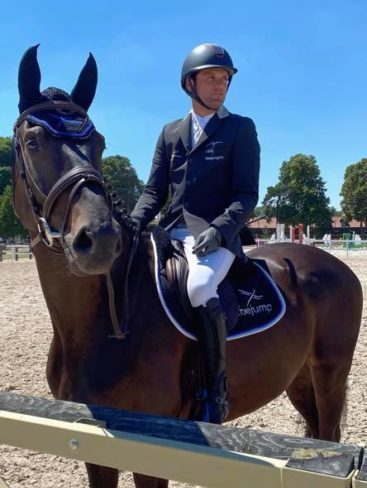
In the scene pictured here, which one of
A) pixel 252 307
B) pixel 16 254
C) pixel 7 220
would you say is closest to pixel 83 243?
pixel 252 307

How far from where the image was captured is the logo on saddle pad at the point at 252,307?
3.45 meters

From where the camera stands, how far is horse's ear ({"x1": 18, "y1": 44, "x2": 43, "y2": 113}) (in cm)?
279

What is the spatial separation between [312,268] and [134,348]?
78.4 inches

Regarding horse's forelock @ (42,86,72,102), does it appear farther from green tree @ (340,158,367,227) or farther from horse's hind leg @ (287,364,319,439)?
green tree @ (340,158,367,227)

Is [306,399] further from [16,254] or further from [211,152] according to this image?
[16,254]

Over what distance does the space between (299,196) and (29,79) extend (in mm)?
62790

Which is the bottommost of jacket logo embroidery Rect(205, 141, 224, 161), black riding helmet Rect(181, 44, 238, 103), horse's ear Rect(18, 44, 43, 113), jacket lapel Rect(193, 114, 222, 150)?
jacket logo embroidery Rect(205, 141, 224, 161)

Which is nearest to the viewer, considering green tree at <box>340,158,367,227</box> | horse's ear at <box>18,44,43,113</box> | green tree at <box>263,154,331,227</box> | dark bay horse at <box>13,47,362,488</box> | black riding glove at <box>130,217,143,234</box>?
dark bay horse at <box>13,47,362,488</box>

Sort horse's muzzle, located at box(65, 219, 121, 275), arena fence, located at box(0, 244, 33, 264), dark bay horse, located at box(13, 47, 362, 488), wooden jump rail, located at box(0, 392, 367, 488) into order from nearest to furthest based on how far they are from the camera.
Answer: wooden jump rail, located at box(0, 392, 367, 488) → horse's muzzle, located at box(65, 219, 121, 275) → dark bay horse, located at box(13, 47, 362, 488) → arena fence, located at box(0, 244, 33, 264)

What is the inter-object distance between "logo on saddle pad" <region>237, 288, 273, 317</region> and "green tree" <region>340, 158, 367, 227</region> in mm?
64905

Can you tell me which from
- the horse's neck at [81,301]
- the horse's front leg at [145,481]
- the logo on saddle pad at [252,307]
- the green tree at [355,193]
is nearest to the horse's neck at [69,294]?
the horse's neck at [81,301]

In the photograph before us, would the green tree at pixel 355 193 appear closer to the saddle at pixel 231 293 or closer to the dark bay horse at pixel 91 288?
the saddle at pixel 231 293

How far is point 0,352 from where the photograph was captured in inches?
310

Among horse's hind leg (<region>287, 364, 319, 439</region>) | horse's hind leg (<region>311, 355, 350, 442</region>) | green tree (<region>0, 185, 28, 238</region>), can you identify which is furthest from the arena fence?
horse's hind leg (<region>311, 355, 350, 442</region>)
